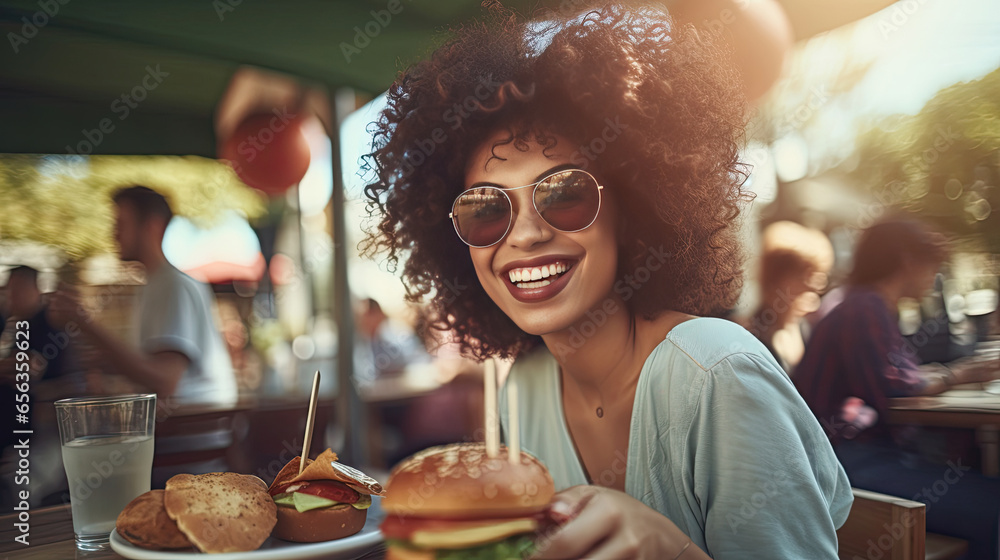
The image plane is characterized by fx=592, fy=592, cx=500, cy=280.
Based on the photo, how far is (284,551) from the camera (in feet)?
3.40

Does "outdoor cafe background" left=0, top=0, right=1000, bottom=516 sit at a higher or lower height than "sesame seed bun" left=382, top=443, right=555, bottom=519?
higher

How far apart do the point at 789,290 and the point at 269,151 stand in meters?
3.20

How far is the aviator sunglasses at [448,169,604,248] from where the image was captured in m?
1.37

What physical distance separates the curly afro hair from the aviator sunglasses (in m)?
0.09

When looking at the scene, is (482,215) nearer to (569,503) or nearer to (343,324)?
(569,503)

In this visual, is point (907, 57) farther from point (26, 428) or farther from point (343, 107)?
point (26, 428)

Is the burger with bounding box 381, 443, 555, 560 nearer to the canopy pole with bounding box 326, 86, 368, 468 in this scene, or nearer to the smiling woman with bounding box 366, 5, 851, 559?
the smiling woman with bounding box 366, 5, 851, 559

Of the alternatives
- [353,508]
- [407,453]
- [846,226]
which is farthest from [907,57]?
[353,508]

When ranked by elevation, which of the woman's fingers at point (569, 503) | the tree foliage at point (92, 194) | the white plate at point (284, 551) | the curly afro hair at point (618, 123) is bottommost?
the white plate at point (284, 551)

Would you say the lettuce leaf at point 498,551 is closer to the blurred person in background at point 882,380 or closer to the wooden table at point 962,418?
the blurred person in background at point 882,380

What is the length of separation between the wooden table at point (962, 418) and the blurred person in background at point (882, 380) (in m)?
0.06

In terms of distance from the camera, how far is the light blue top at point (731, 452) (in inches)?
43.2

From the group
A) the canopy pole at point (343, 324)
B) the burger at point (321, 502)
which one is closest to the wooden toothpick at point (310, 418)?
the burger at point (321, 502)

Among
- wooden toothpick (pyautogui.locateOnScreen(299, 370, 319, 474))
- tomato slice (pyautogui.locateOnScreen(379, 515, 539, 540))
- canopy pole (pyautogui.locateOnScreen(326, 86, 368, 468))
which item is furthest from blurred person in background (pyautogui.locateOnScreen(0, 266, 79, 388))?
tomato slice (pyautogui.locateOnScreen(379, 515, 539, 540))
